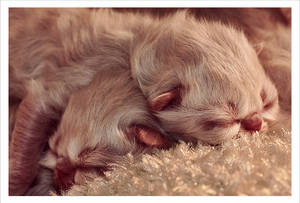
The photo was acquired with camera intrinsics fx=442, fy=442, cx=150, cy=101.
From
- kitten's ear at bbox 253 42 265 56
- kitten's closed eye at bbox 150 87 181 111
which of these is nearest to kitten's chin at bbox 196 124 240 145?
kitten's closed eye at bbox 150 87 181 111

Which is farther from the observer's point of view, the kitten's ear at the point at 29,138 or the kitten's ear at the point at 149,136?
the kitten's ear at the point at 29,138

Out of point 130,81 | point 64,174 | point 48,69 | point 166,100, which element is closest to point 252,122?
point 166,100

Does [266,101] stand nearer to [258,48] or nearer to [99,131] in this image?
[258,48]

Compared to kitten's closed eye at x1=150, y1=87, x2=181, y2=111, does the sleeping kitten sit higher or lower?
lower

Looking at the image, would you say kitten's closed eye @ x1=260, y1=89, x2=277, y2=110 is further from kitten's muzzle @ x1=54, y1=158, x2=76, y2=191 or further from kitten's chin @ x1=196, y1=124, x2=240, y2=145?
kitten's muzzle @ x1=54, y1=158, x2=76, y2=191

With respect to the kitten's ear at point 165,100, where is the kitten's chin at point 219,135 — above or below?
below

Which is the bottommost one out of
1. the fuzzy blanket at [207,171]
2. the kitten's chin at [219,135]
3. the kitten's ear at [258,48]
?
the fuzzy blanket at [207,171]

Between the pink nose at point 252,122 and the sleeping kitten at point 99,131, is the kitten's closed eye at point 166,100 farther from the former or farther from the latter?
the pink nose at point 252,122

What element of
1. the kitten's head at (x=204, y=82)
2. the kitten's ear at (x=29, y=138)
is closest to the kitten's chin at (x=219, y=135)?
the kitten's head at (x=204, y=82)

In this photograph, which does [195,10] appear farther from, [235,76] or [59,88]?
[59,88]
